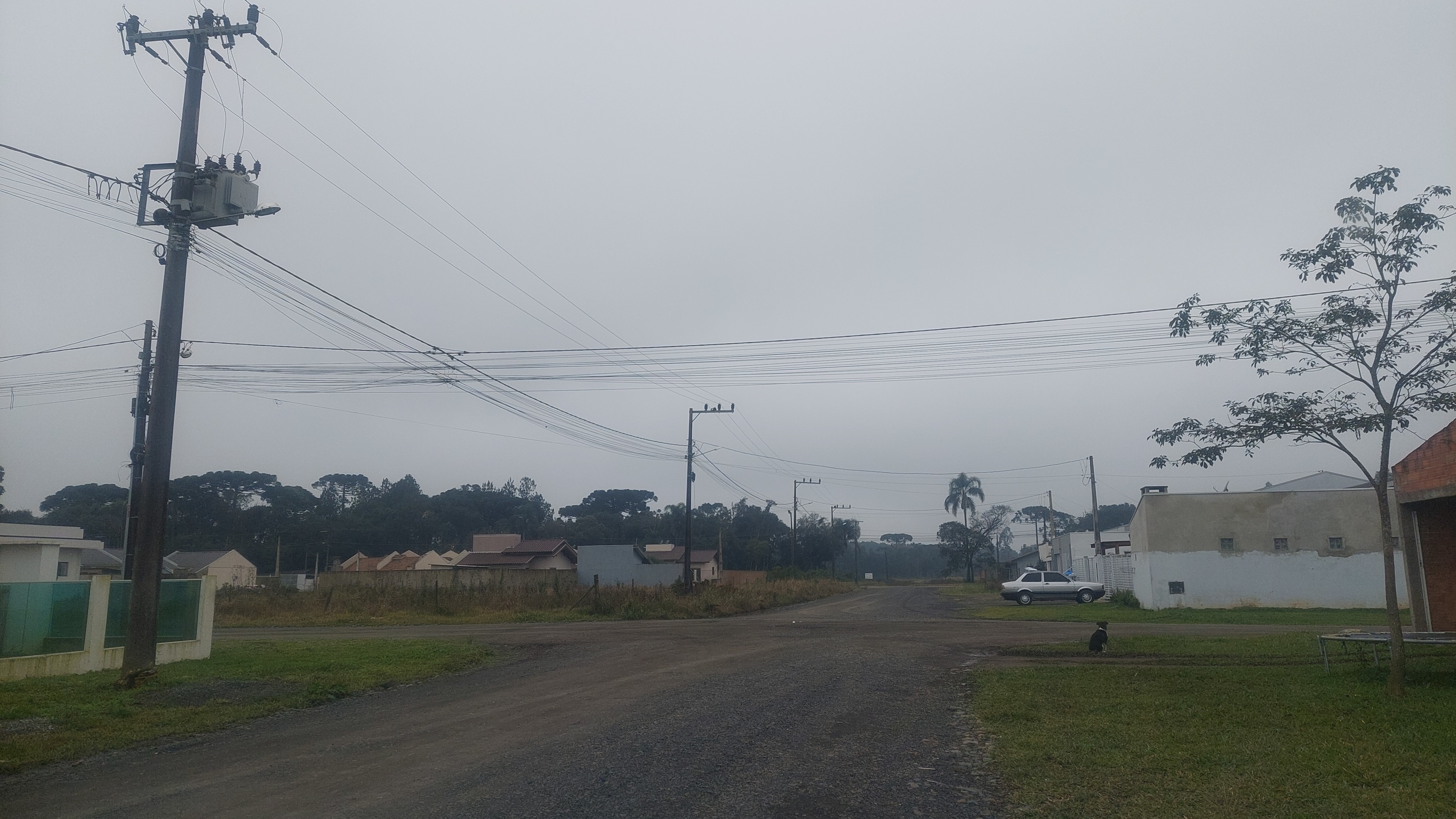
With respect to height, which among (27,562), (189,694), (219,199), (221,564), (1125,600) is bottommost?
(1125,600)

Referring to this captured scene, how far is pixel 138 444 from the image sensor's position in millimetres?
21109

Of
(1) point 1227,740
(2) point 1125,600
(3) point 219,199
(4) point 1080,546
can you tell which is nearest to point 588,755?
(1) point 1227,740

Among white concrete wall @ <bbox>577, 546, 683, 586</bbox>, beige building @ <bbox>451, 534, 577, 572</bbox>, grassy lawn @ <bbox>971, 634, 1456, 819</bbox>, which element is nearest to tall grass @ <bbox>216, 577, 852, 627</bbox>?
white concrete wall @ <bbox>577, 546, 683, 586</bbox>

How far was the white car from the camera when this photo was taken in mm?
41281

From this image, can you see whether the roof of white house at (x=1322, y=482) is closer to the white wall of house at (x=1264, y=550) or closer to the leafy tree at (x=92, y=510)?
the white wall of house at (x=1264, y=550)

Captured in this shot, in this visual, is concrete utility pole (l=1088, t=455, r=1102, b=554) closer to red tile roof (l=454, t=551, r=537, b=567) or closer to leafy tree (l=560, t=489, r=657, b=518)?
red tile roof (l=454, t=551, r=537, b=567)

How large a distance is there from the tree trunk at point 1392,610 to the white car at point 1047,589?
103ft

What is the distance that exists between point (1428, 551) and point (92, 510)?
256ft

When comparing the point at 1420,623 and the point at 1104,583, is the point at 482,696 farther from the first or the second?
the point at 1104,583

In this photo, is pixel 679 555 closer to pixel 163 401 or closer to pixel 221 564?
pixel 221 564

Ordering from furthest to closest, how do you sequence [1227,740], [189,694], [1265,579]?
[1265,579] → [189,694] → [1227,740]

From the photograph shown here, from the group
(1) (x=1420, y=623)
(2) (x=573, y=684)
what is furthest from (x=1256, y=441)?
(2) (x=573, y=684)

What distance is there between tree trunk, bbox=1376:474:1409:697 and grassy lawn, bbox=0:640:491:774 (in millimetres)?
13872

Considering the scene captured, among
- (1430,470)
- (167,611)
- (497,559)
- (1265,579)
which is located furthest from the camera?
(497,559)
